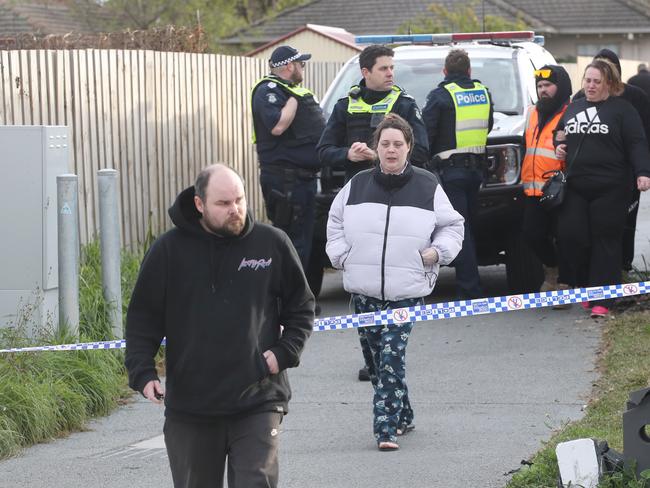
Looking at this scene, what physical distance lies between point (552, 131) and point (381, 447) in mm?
4299

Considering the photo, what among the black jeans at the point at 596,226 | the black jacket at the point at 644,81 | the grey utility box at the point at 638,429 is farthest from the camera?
the black jacket at the point at 644,81

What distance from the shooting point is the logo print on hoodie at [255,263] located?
5031 millimetres

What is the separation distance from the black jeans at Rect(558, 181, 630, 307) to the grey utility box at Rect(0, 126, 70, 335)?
410 centimetres

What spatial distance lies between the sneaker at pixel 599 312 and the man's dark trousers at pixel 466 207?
2.96 feet

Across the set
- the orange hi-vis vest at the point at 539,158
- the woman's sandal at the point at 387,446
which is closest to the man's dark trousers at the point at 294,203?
the orange hi-vis vest at the point at 539,158

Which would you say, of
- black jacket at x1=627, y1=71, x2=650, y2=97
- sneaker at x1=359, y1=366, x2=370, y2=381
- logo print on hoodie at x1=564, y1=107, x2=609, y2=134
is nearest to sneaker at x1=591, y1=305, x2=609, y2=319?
logo print on hoodie at x1=564, y1=107, x2=609, y2=134

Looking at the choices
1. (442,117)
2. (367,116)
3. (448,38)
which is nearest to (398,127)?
(367,116)

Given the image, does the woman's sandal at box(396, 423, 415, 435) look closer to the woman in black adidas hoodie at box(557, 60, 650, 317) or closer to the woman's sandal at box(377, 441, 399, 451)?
the woman's sandal at box(377, 441, 399, 451)

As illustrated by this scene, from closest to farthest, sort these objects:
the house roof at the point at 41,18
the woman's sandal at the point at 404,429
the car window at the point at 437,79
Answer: the woman's sandal at the point at 404,429 → the car window at the point at 437,79 → the house roof at the point at 41,18

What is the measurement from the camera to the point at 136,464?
6926 millimetres

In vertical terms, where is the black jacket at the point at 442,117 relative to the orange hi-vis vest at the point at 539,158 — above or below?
above

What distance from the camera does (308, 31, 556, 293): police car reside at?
10.9 meters

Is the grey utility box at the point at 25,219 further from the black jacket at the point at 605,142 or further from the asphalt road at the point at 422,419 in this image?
the black jacket at the point at 605,142

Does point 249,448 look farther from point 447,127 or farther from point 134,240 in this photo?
point 134,240
